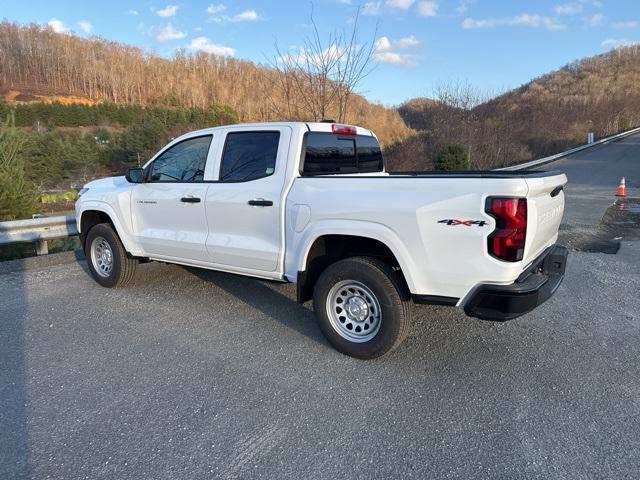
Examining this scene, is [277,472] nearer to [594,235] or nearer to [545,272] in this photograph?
[545,272]

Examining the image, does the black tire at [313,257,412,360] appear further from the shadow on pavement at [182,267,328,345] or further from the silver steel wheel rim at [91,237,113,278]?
the silver steel wheel rim at [91,237,113,278]

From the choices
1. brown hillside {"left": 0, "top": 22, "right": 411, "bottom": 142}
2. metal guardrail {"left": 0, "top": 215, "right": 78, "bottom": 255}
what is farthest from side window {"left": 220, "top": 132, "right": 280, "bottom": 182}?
brown hillside {"left": 0, "top": 22, "right": 411, "bottom": 142}

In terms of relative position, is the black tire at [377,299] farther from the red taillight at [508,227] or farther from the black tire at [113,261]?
the black tire at [113,261]

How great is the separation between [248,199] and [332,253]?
95 centimetres

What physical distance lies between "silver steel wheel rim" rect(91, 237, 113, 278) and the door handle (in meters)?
2.55

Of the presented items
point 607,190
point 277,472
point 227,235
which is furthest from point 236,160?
point 607,190

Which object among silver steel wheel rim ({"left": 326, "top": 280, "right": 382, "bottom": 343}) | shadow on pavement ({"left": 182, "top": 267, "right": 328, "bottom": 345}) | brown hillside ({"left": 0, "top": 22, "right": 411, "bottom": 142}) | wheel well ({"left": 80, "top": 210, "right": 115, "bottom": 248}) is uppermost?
brown hillside ({"left": 0, "top": 22, "right": 411, "bottom": 142})

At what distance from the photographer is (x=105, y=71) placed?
103688 millimetres

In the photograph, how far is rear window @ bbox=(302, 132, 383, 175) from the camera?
4.20 m

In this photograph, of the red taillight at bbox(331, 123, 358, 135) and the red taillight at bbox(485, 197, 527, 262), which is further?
the red taillight at bbox(331, 123, 358, 135)

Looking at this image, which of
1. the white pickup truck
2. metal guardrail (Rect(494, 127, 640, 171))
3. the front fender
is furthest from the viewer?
metal guardrail (Rect(494, 127, 640, 171))

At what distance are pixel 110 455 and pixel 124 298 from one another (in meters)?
3.00

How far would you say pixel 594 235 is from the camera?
8.71 m

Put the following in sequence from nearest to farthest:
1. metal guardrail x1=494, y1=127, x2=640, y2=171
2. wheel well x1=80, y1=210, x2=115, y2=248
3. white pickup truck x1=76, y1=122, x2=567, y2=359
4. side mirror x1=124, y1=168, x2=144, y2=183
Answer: white pickup truck x1=76, y1=122, x2=567, y2=359
side mirror x1=124, y1=168, x2=144, y2=183
wheel well x1=80, y1=210, x2=115, y2=248
metal guardrail x1=494, y1=127, x2=640, y2=171
